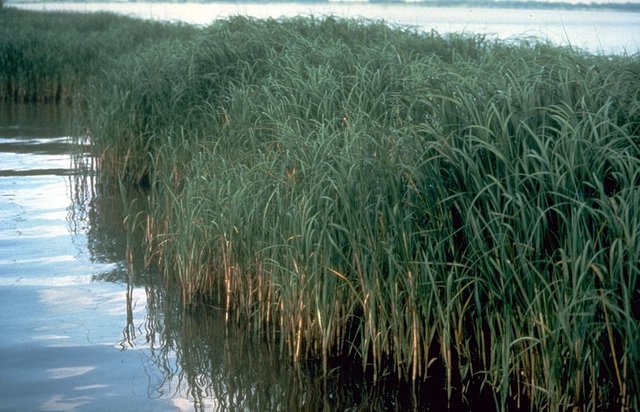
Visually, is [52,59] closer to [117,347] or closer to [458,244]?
[117,347]

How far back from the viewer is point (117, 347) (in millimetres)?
5242

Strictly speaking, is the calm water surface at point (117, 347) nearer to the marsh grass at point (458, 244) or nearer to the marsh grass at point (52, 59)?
the marsh grass at point (458, 244)

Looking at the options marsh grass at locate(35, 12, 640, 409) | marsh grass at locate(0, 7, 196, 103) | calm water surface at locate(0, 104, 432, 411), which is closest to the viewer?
marsh grass at locate(35, 12, 640, 409)

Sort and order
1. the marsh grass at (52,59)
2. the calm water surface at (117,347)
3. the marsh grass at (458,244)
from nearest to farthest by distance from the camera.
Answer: the marsh grass at (458,244) < the calm water surface at (117,347) < the marsh grass at (52,59)

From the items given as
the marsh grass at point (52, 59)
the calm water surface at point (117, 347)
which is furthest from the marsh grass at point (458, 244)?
the marsh grass at point (52, 59)

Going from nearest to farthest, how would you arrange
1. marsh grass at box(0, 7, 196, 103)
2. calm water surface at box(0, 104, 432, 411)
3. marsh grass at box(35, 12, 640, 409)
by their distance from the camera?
marsh grass at box(35, 12, 640, 409)
calm water surface at box(0, 104, 432, 411)
marsh grass at box(0, 7, 196, 103)

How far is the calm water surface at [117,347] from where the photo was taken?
14.9ft

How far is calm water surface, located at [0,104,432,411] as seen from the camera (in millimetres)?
4543

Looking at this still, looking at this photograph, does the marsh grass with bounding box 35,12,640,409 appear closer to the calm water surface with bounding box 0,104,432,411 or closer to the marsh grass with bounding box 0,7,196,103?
the calm water surface with bounding box 0,104,432,411

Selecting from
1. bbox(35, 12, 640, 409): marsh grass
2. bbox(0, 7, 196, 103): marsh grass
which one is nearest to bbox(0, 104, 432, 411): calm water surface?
Result: bbox(35, 12, 640, 409): marsh grass

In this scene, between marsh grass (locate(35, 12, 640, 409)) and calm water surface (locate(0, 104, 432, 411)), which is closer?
marsh grass (locate(35, 12, 640, 409))

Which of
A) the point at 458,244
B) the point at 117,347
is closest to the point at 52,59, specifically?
the point at 117,347

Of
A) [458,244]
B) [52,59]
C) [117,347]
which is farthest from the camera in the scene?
[52,59]

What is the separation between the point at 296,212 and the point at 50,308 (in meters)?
1.95
